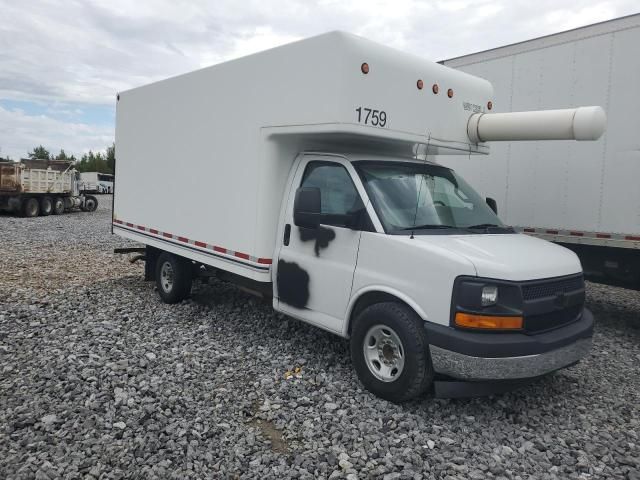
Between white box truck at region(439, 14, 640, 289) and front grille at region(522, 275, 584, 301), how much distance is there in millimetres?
2441

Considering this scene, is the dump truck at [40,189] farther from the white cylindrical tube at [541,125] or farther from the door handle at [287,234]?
the white cylindrical tube at [541,125]

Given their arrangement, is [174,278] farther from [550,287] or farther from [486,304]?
[550,287]

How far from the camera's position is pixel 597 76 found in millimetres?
6625

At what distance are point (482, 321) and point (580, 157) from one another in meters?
4.03

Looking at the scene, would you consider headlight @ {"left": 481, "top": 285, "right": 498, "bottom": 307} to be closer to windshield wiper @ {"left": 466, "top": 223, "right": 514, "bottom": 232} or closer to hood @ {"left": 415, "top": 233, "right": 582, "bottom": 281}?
hood @ {"left": 415, "top": 233, "right": 582, "bottom": 281}

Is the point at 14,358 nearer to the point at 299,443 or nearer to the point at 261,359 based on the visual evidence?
the point at 261,359

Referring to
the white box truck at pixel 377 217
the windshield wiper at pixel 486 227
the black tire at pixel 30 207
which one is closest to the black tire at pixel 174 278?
the white box truck at pixel 377 217

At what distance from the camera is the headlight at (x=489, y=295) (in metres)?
3.87

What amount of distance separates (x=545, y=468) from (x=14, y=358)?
199 inches

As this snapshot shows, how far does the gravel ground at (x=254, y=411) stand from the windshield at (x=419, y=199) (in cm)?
163

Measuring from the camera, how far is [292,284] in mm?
5254

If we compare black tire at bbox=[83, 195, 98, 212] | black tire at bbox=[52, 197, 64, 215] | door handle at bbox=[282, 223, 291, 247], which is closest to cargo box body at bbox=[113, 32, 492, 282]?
door handle at bbox=[282, 223, 291, 247]

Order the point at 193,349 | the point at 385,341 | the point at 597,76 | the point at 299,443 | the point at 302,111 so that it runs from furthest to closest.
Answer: the point at 597,76, the point at 193,349, the point at 302,111, the point at 385,341, the point at 299,443

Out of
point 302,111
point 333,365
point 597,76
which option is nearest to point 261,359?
point 333,365
